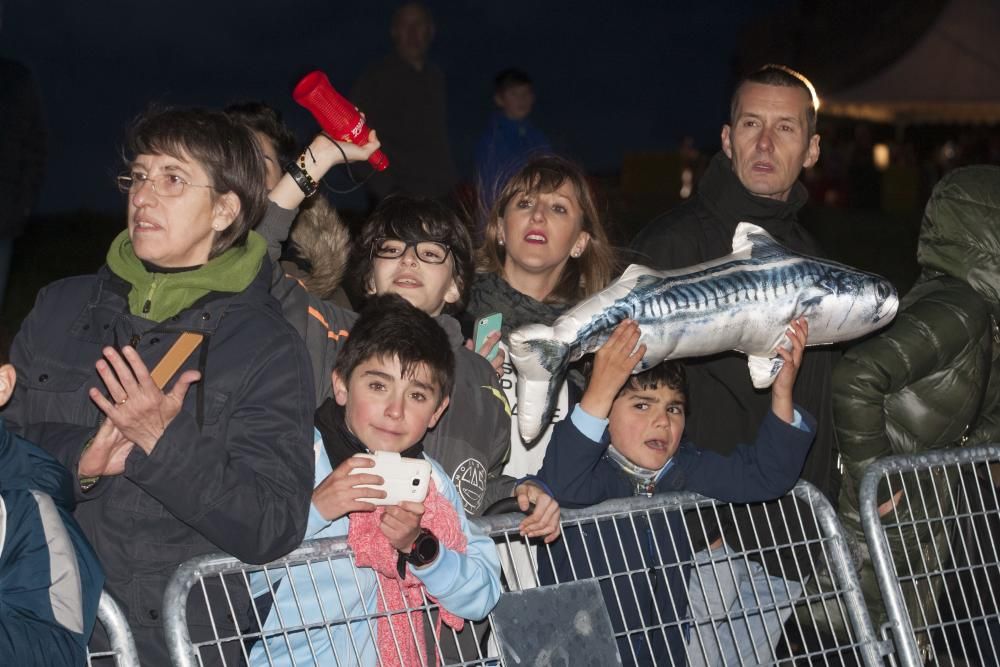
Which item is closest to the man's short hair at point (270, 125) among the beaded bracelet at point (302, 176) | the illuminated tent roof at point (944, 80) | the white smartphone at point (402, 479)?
the beaded bracelet at point (302, 176)

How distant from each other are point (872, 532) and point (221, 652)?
1.81 m

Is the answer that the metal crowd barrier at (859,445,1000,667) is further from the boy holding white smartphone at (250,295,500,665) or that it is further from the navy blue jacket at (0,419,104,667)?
the navy blue jacket at (0,419,104,667)

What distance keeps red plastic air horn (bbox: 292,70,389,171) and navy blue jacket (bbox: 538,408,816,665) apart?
115 centimetres

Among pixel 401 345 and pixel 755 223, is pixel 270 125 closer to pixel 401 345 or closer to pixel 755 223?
pixel 401 345

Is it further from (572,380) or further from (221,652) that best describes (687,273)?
(221,652)

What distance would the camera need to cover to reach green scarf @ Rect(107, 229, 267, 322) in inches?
120

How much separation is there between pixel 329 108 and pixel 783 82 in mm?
1473

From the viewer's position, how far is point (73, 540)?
2.71 m

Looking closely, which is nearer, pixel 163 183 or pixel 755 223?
pixel 163 183

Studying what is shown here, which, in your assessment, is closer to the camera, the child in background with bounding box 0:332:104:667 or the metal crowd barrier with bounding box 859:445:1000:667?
the child in background with bounding box 0:332:104:667

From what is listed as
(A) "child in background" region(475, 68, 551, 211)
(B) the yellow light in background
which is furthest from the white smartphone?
(B) the yellow light in background

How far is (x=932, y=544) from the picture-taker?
4418mm

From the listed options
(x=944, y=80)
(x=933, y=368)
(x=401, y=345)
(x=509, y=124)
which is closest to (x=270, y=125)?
(x=401, y=345)

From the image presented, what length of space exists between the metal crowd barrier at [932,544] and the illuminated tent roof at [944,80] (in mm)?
23862
